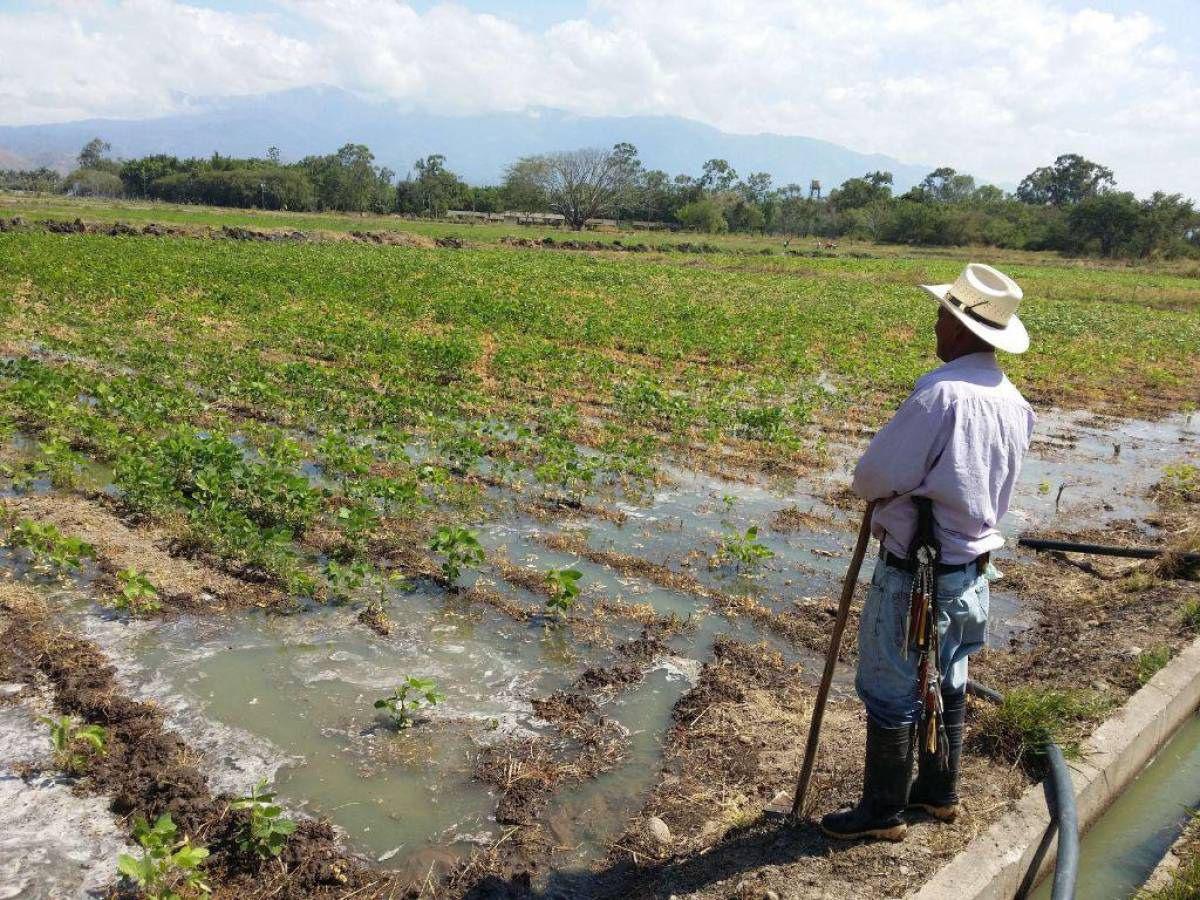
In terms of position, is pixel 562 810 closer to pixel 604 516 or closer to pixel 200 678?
pixel 200 678

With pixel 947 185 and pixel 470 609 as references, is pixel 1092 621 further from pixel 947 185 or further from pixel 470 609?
pixel 947 185

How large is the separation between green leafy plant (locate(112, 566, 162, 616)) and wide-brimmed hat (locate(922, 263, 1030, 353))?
5.07 meters

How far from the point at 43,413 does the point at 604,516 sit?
6703mm

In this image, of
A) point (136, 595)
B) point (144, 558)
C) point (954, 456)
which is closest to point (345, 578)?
point (136, 595)

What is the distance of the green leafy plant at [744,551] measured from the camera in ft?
22.3

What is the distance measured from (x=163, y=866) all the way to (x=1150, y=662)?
215 inches

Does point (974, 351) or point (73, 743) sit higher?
point (974, 351)

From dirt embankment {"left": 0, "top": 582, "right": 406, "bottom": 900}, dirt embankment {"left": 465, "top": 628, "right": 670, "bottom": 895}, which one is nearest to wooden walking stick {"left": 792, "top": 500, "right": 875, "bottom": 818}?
dirt embankment {"left": 465, "top": 628, "right": 670, "bottom": 895}

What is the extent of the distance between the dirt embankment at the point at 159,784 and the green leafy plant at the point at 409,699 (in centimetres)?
85

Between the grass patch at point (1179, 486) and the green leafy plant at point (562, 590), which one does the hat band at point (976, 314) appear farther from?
the grass patch at point (1179, 486)

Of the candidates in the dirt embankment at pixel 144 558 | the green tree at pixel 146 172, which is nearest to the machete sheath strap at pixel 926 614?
the dirt embankment at pixel 144 558

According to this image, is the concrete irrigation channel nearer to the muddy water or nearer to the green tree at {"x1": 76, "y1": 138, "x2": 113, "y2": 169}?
the muddy water

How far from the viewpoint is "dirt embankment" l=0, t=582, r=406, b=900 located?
347 centimetres

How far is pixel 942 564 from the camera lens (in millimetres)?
3184
